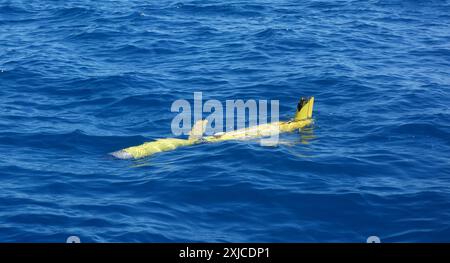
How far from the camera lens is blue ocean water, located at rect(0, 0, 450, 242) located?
1474 centimetres

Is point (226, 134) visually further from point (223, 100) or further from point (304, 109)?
point (223, 100)

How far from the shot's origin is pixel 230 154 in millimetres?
18641

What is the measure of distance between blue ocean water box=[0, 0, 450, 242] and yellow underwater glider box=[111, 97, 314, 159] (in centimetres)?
35

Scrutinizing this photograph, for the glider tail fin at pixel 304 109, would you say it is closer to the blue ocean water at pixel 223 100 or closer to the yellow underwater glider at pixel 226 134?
the yellow underwater glider at pixel 226 134

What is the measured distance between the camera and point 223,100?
22.5 metres

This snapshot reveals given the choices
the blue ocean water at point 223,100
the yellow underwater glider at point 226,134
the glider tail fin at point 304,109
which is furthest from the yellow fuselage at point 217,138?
the blue ocean water at point 223,100

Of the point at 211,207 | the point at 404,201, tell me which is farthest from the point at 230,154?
the point at 404,201

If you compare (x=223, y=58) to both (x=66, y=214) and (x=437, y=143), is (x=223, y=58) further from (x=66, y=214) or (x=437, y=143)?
(x=66, y=214)

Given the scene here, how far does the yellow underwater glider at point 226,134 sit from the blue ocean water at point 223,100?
0.35 meters

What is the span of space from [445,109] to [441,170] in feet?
15.8

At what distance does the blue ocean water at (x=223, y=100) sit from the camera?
14.7m

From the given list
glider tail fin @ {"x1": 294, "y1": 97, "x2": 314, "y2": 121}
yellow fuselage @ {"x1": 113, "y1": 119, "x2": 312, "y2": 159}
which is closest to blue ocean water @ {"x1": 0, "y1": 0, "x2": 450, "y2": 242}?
yellow fuselage @ {"x1": 113, "y1": 119, "x2": 312, "y2": 159}

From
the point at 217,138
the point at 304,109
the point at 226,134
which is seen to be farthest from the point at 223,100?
the point at 304,109
